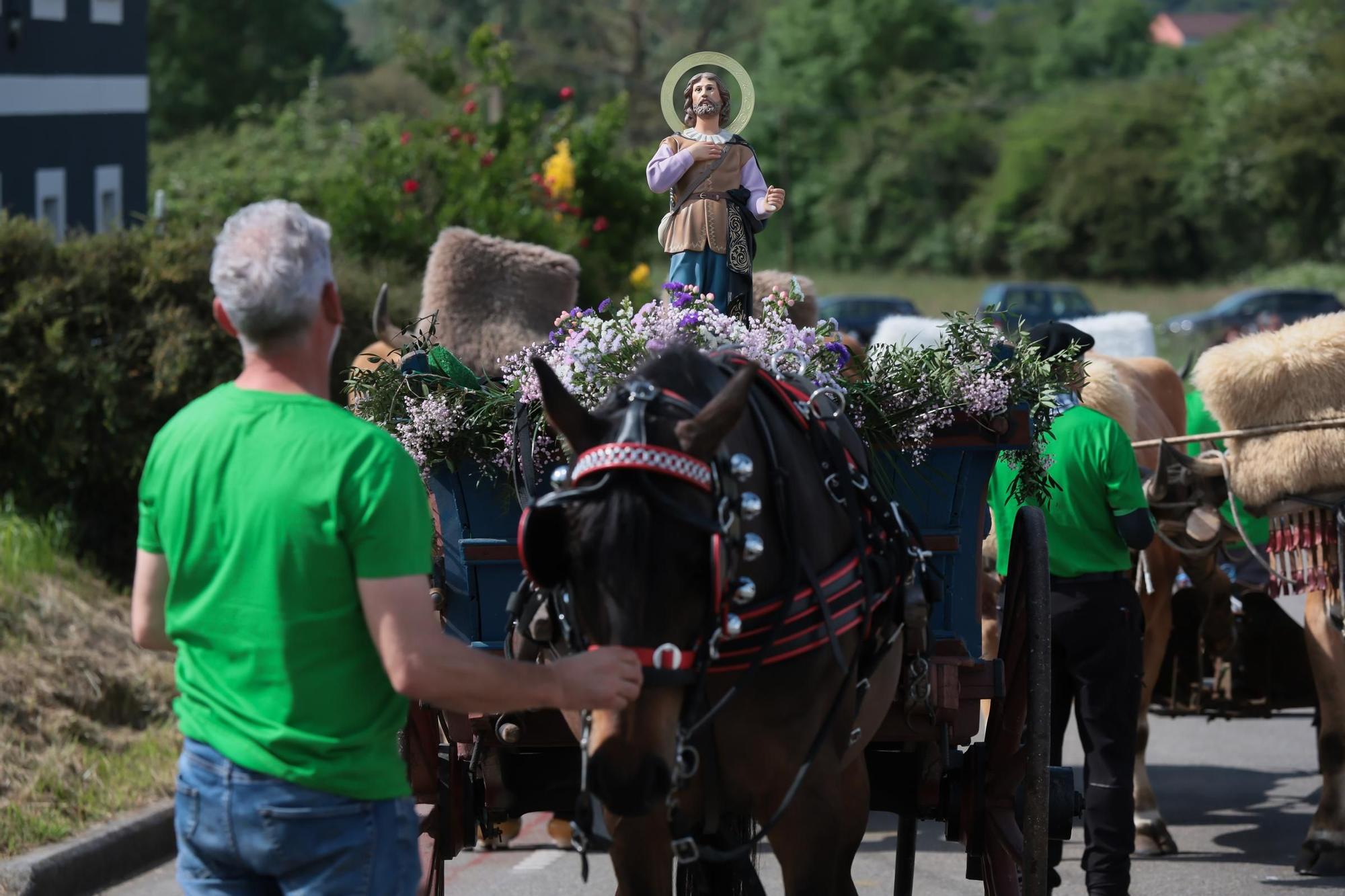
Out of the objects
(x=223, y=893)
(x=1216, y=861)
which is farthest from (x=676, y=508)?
(x=1216, y=861)

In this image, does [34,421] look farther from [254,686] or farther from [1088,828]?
[254,686]

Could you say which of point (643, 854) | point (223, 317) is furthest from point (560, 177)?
point (223, 317)

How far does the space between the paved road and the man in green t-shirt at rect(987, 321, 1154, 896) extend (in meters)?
0.71

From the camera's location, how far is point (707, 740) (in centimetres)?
372

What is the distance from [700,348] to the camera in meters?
4.48

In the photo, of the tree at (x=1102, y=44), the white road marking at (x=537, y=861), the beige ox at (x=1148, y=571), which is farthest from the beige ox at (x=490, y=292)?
the tree at (x=1102, y=44)

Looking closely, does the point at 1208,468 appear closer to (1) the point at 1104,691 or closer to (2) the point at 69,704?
(1) the point at 1104,691

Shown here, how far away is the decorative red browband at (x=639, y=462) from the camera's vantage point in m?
3.24

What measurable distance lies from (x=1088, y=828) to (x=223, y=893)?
12.8ft

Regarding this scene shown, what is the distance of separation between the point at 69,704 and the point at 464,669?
5576 millimetres

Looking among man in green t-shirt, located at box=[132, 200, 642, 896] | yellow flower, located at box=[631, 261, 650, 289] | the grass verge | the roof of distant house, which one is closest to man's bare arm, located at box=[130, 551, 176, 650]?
man in green t-shirt, located at box=[132, 200, 642, 896]

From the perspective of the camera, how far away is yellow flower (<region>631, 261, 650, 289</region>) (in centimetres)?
1550

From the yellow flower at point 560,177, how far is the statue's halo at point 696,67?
9935 millimetres

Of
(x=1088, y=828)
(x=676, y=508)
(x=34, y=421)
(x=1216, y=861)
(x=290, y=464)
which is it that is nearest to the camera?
(x=290, y=464)
